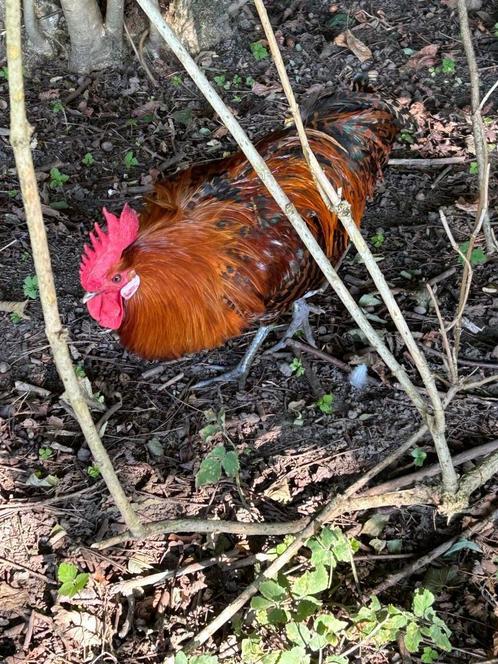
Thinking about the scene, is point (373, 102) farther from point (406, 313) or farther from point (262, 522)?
point (262, 522)

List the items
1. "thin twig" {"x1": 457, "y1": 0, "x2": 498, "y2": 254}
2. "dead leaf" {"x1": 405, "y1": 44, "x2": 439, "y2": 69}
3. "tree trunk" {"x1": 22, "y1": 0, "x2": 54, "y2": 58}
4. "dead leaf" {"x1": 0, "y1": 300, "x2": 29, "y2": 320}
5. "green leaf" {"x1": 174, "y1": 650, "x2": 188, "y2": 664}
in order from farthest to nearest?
"dead leaf" {"x1": 405, "y1": 44, "x2": 439, "y2": 69}, "tree trunk" {"x1": 22, "y1": 0, "x2": 54, "y2": 58}, "dead leaf" {"x1": 0, "y1": 300, "x2": 29, "y2": 320}, "green leaf" {"x1": 174, "y1": 650, "x2": 188, "y2": 664}, "thin twig" {"x1": 457, "y1": 0, "x2": 498, "y2": 254}

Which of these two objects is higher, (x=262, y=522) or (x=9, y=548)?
(x=9, y=548)

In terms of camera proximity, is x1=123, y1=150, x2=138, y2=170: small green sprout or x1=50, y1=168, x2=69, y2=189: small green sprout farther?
x1=123, y1=150, x2=138, y2=170: small green sprout

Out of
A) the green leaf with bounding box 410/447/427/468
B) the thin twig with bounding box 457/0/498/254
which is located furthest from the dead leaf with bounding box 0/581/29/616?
the thin twig with bounding box 457/0/498/254

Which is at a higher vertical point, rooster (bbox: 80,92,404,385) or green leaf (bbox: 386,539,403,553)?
rooster (bbox: 80,92,404,385)

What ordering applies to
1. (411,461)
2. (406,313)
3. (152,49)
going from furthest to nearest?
1. (152,49)
2. (406,313)
3. (411,461)

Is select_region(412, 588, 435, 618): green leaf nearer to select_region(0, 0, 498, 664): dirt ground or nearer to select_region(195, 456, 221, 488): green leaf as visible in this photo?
select_region(0, 0, 498, 664): dirt ground

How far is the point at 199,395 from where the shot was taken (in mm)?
3896

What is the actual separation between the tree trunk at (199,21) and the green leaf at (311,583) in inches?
179

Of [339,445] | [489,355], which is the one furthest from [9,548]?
[489,355]

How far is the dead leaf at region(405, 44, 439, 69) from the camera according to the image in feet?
18.7

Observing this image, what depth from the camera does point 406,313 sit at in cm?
418

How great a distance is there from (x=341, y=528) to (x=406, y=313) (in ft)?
4.94

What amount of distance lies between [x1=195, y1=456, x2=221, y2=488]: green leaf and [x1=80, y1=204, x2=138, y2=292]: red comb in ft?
3.22
